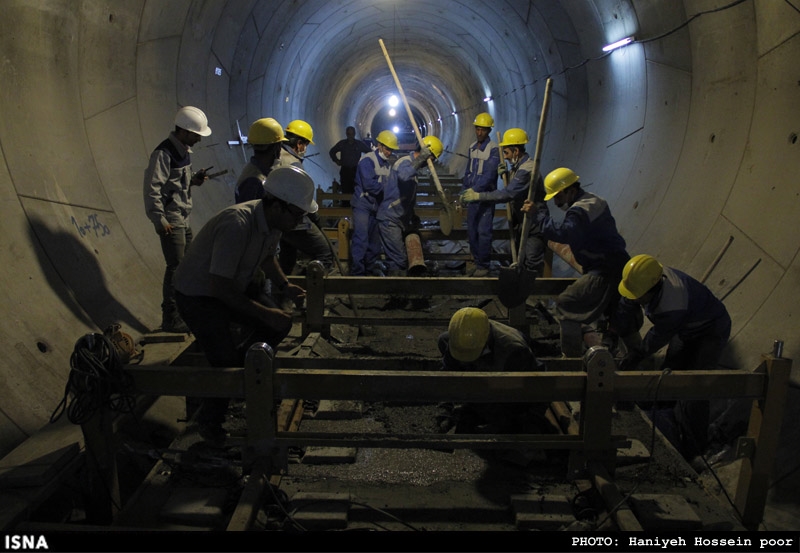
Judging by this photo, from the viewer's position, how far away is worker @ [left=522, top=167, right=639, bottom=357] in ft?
15.7

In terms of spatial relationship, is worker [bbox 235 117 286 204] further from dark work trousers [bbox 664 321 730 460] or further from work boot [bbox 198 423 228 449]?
dark work trousers [bbox 664 321 730 460]

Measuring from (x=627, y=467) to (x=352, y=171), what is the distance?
8.77 metres

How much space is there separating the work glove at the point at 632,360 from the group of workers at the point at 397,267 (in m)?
0.01

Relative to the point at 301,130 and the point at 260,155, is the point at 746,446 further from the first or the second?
the point at 301,130

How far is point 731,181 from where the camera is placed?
5285 millimetres

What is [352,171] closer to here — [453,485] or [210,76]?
[210,76]

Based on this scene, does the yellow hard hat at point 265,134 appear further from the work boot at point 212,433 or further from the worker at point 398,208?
the work boot at point 212,433

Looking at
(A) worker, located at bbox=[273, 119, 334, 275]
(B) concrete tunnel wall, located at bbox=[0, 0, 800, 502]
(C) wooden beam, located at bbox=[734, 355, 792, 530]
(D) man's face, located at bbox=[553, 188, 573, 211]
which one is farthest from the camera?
(A) worker, located at bbox=[273, 119, 334, 275]

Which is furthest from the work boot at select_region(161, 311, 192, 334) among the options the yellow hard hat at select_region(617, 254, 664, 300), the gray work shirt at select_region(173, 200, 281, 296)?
the yellow hard hat at select_region(617, 254, 664, 300)

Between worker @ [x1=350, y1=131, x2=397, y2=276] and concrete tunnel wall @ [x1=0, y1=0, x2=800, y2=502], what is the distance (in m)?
2.06

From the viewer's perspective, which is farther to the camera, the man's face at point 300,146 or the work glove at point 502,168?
the work glove at point 502,168

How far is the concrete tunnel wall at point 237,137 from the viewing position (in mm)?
4465

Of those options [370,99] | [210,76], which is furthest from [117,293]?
[370,99]

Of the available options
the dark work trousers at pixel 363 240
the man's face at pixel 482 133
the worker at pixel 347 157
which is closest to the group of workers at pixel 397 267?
the dark work trousers at pixel 363 240
